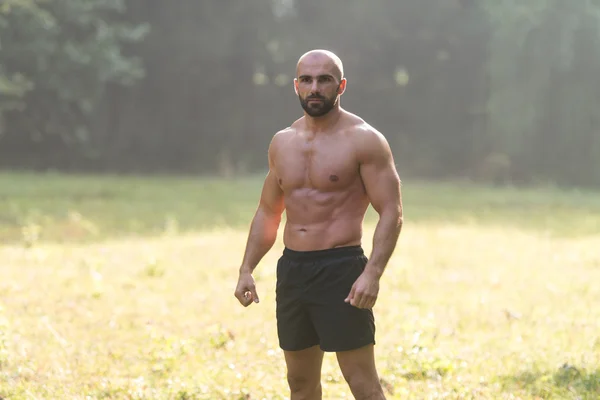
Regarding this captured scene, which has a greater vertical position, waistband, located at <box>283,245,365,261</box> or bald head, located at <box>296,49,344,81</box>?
bald head, located at <box>296,49,344,81</box>

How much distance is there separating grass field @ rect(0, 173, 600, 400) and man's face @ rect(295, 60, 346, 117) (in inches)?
93.5

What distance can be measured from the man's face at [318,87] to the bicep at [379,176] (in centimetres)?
29

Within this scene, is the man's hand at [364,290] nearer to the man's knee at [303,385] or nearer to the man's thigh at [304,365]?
the man's thigh at [304,365]

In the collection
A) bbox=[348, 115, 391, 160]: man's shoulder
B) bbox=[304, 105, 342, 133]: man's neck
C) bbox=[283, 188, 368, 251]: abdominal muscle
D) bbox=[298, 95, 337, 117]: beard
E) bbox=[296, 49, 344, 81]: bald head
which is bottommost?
bbox=[283, 188, 368, 251]: abdominal muscle

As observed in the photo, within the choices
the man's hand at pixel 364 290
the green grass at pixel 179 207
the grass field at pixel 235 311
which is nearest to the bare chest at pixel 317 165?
the man's hand at pixel 364 290

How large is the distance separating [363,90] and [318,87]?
33.2 metres

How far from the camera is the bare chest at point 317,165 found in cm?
421

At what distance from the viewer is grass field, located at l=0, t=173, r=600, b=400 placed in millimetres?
6078

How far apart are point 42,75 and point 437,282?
69.5ft

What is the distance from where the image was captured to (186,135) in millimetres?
35438

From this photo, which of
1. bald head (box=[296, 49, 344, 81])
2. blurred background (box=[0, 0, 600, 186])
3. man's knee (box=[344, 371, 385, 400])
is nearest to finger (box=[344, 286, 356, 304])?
man's knee (box=[344, 371, 385, 400])

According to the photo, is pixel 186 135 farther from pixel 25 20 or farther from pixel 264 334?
pixel 264 334

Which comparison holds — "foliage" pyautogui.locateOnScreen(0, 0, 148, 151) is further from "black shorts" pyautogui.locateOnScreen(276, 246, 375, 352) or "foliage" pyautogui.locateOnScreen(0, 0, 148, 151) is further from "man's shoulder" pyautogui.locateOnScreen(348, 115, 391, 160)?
"man's shoulder" pyautogui.locateOnScreen(348, 115, 391, 160)

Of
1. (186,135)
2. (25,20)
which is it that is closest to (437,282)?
(25,20)
